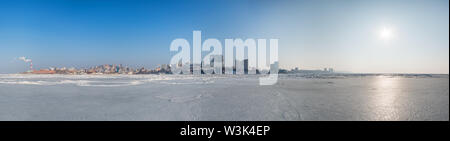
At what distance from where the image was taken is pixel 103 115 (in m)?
4.30

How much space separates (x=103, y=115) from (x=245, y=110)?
3.36m
